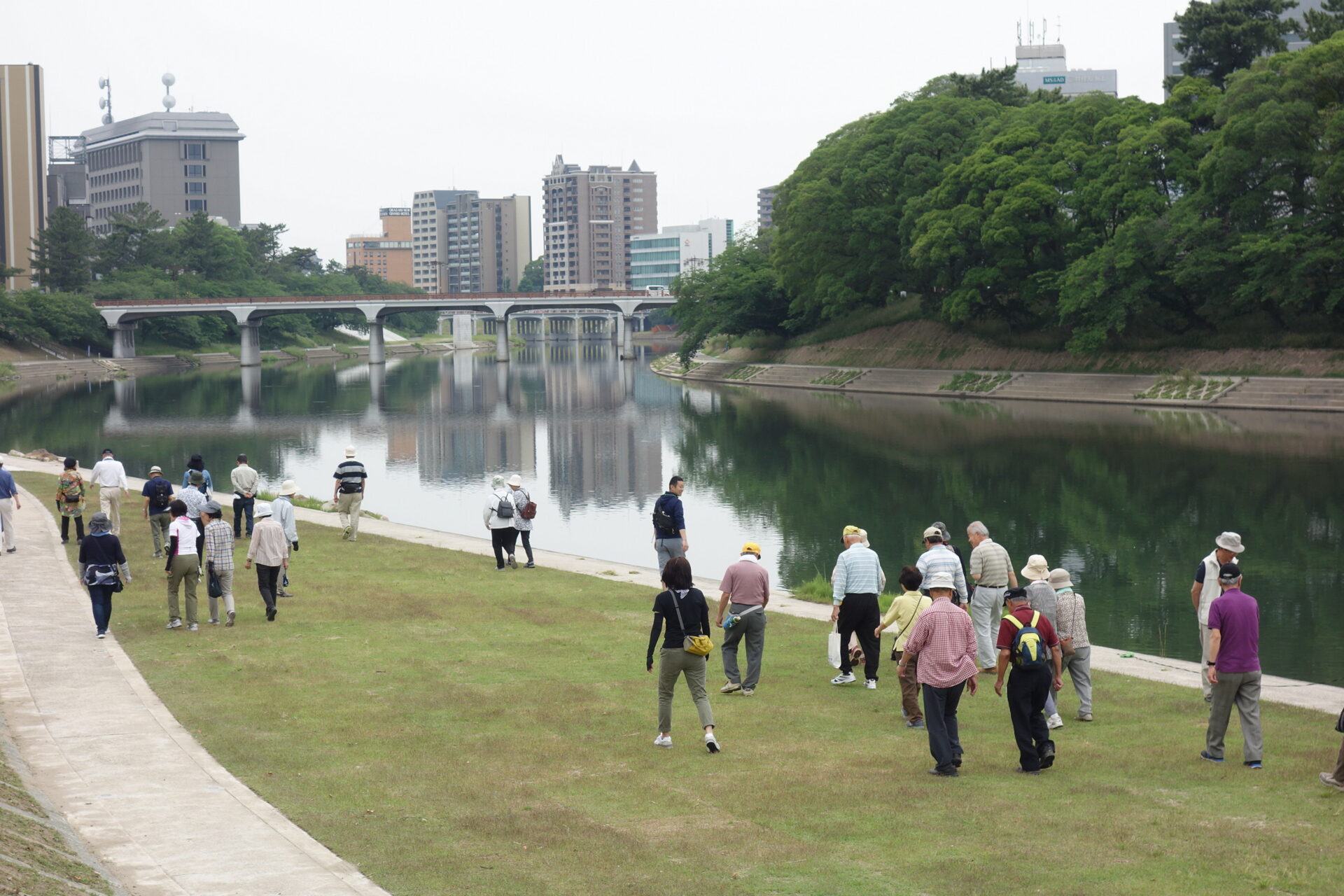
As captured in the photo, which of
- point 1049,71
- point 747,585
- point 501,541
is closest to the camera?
point 747,585

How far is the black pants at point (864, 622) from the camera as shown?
46.2 feet

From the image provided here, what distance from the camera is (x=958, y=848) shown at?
29.1 feet

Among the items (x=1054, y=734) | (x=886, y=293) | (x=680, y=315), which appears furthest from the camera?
(x=680, y=315)

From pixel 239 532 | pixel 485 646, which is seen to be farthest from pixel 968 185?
pixel 485 646

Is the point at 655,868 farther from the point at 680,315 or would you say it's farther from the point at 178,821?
the point at 680,315

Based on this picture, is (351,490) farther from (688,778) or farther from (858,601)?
(688,778)

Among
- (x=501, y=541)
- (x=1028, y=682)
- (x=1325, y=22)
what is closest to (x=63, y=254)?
(x=1325, y=22)

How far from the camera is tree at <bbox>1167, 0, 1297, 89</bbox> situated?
68250 millimetres

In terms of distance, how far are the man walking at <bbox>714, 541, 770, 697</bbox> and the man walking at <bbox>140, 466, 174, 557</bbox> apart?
1266cm

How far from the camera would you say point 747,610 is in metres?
13.8

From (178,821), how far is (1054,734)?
765 centimetres

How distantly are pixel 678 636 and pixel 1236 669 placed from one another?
4.67m

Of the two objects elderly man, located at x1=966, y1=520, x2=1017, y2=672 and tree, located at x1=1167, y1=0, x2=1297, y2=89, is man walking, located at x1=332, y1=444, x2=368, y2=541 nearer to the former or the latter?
elderly man, located at x1=966, y1=520, x2=1017, y2=672

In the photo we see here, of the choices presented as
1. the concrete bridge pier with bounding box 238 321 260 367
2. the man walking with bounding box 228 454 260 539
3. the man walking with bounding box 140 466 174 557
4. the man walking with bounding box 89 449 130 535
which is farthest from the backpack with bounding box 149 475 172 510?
the concrete bridge pier with bounding box 238 321 260 367
